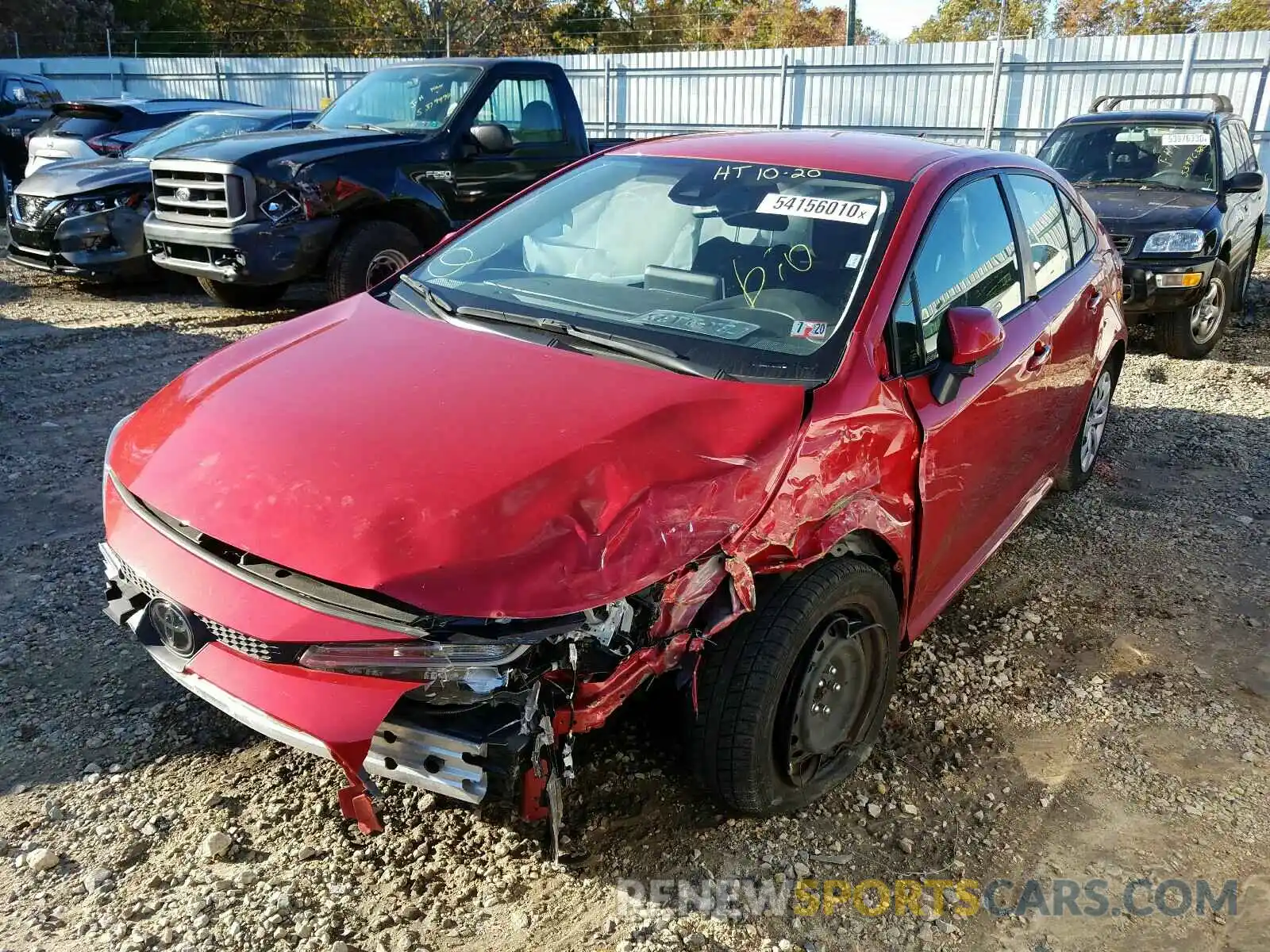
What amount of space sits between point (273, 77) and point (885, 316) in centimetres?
2305

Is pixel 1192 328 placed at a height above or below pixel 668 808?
above

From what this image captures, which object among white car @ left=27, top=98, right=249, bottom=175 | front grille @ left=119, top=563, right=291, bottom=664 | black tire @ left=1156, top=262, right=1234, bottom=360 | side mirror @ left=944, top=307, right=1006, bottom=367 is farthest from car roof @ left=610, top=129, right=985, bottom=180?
white car @ left=27, top=98, right=249, bottom=175

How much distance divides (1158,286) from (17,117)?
555 inches

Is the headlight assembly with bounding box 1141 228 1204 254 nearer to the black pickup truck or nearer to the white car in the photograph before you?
the black pickup truck

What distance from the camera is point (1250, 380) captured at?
7.35 metres

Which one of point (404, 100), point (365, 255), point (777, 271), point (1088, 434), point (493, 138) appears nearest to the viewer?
point (777, 271)

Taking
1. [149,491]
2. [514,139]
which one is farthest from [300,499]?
[514,139]

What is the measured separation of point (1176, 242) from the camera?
7352 millimetres

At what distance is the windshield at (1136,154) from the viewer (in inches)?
321

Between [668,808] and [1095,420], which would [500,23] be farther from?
[668,808]

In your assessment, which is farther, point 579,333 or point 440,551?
point 579,333

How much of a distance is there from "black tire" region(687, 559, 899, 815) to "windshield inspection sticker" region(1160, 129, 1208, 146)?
7296 mm

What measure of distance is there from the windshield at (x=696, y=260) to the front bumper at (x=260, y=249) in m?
4.16

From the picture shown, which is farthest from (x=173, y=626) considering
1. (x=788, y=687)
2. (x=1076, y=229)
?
(x=1076, y=229)
